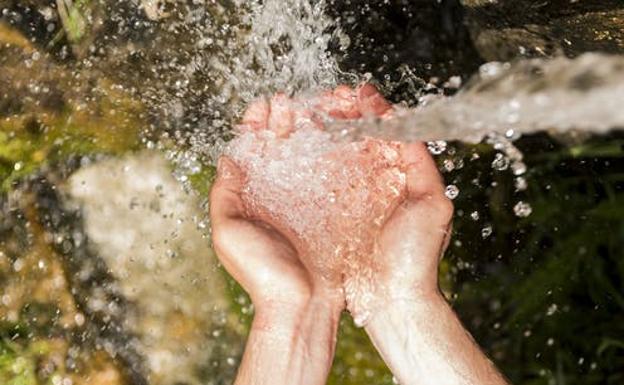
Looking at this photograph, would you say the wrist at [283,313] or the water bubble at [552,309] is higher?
the wrist at [283,313]

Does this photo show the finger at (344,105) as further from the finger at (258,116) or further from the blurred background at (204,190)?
the blurred background at (204,190)

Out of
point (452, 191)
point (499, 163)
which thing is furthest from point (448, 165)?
point (499, 163)

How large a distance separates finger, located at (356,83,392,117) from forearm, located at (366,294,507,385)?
49 centimetres

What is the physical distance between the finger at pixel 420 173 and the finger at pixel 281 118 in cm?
33

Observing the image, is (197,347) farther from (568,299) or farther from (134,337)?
(568,299)

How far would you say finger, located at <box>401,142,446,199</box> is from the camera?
83.7 inches

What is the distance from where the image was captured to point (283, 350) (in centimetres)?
201

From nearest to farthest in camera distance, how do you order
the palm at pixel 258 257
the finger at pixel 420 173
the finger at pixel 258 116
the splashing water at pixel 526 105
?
the splashing water at pixel 526 105
the palm at pixel 258 257
the finger at pixel 420 173
the finger at pixel 258 116

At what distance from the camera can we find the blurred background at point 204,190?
8.96ft

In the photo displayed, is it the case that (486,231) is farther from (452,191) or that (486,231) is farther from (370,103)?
(370,103)

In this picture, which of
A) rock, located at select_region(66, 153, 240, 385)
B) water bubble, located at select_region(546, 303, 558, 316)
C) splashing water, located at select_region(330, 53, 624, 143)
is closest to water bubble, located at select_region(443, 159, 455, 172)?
water bubble, located at select_region(546, 303, 558, 316)

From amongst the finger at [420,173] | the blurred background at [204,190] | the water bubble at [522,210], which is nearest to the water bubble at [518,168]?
the blurred background at [204,190]

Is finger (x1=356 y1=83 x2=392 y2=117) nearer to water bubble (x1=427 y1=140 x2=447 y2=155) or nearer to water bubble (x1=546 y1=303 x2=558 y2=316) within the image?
water bubble (x1=427 y1=140 x2=447 y2=155)

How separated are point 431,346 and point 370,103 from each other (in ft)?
2.12
